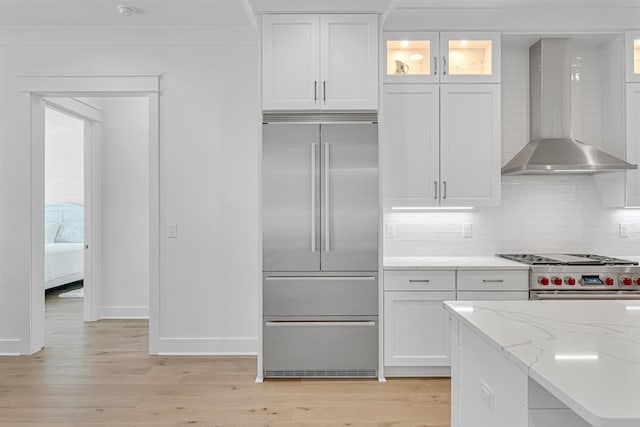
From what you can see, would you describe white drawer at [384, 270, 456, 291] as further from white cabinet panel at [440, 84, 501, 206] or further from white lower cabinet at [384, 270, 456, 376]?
white cabinet panel at [440, 84, 501, 206]

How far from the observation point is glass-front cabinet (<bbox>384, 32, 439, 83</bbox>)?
3.79 metres

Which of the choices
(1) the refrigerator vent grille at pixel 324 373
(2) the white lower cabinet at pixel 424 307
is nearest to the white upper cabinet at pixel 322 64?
(2) the white lower cabinet at pixel 424 307

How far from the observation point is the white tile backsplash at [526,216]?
408cm

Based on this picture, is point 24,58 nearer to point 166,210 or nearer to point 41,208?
point 41,208

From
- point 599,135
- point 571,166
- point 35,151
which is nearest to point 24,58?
point 35,151

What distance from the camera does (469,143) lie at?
150 inches

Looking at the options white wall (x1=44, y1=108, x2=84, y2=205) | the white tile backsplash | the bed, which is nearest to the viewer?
the white tile backsplash

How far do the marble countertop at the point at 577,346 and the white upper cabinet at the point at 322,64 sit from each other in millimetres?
1971

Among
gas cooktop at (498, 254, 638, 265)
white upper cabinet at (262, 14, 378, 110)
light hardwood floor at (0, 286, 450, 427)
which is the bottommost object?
light hardwood floor at (0, 286, 450, 427)

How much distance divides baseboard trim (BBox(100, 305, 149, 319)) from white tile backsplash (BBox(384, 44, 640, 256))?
3.03 m

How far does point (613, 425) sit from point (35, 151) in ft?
15.0

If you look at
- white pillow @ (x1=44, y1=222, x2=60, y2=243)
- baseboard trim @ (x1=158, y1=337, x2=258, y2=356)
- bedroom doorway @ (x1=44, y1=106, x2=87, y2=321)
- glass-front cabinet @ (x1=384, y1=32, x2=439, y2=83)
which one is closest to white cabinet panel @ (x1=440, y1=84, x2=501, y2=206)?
glass-front cabinet @ (x1=384, y1=32, x2=439, y2=83)

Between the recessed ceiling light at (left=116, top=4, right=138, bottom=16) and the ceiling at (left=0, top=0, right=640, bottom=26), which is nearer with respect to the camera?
the ceiling at (left=0, top=0, right=640, bottom=26)

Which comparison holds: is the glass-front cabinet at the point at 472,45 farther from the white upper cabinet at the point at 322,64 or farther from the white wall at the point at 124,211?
the white wall at the point at 124,211
